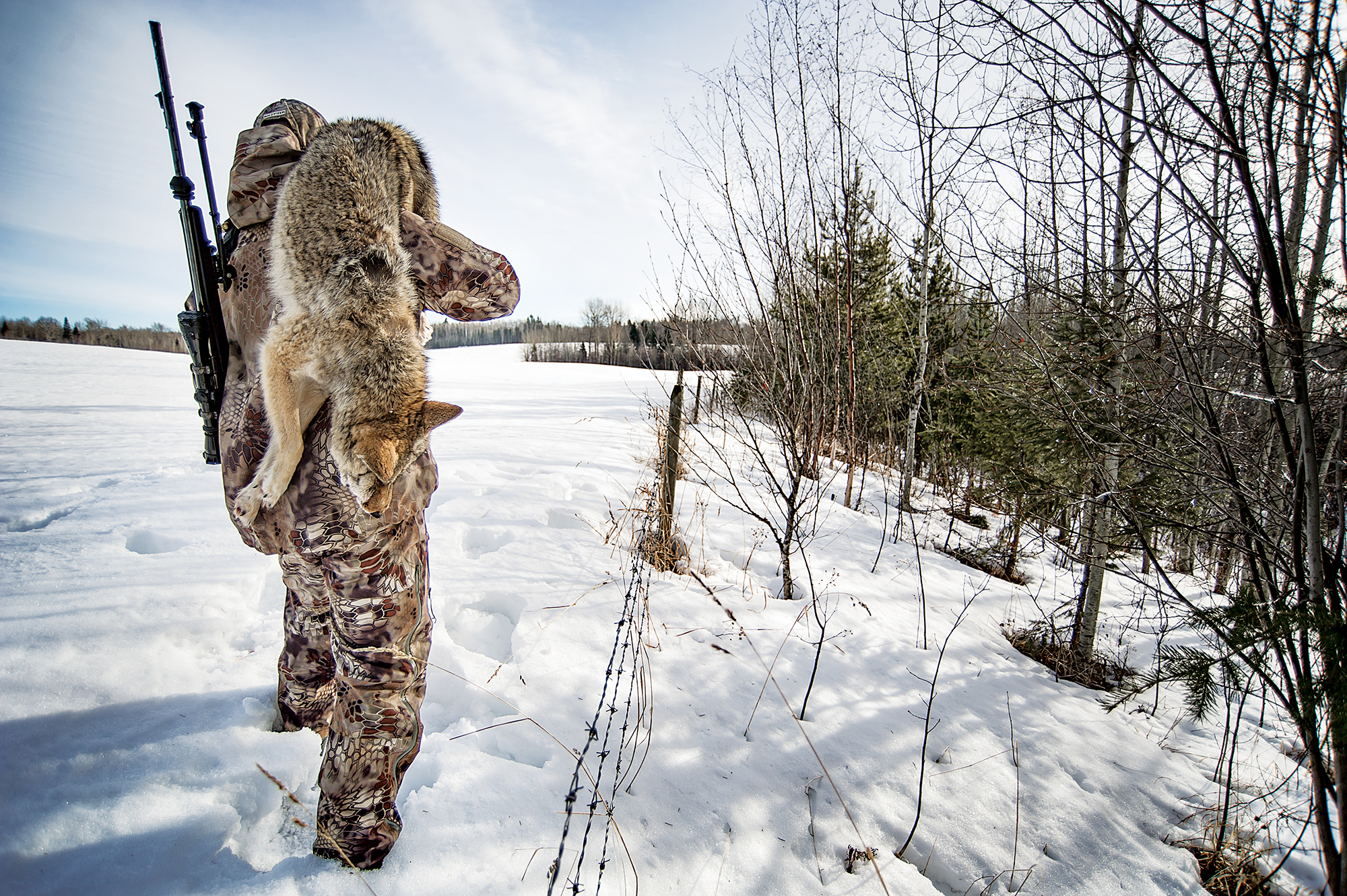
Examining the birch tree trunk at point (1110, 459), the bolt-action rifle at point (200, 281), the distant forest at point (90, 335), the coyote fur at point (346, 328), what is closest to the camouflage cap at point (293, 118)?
the coyote fur at point (346, 328)

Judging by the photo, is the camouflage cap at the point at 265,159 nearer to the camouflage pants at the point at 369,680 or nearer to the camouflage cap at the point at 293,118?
the camouflage cap at the point at 293,118

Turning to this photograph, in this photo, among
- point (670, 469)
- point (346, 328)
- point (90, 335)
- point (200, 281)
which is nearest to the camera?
point (346, 328)

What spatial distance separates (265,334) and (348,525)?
0.48 meters

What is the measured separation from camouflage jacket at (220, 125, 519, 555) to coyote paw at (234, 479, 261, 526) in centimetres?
2

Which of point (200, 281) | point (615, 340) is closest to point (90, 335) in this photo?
point (615, 340)

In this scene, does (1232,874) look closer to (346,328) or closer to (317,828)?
(317,828)

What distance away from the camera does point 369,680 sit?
1.21 m

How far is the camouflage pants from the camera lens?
1180mm

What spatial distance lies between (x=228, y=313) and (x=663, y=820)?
1.92 metres

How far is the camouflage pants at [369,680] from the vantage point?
118 centimetres

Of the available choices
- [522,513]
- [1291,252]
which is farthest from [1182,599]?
[522,513]

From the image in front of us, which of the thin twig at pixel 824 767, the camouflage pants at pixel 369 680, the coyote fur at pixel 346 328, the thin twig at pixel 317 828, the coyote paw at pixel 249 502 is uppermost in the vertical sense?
the coyote fur at pixel 346 328

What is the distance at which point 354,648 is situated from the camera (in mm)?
1199

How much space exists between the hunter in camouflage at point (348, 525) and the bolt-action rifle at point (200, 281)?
65 mm
